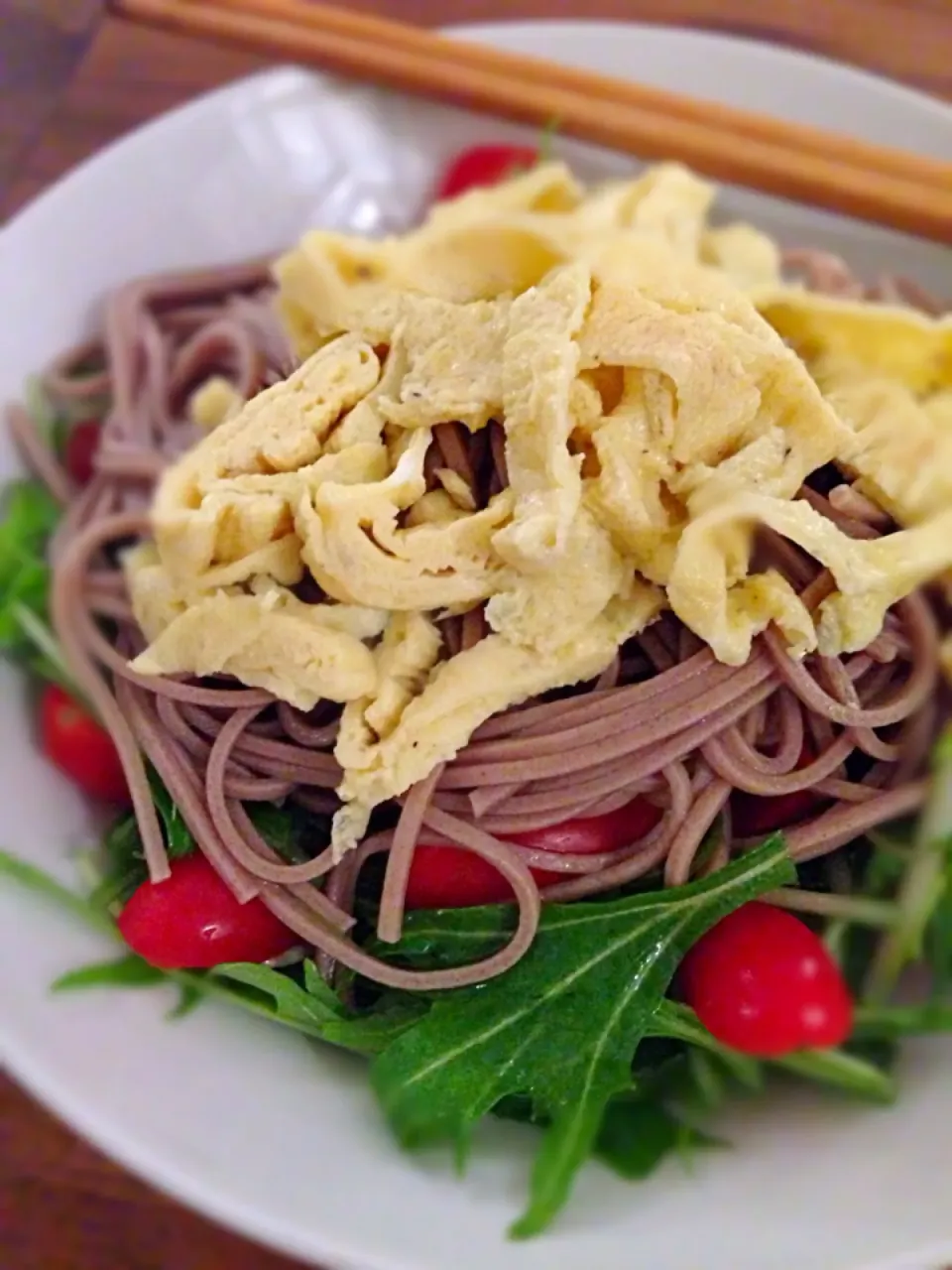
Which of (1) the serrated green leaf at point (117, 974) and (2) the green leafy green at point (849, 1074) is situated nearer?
(2) the green leafy green at point (849, 1074)

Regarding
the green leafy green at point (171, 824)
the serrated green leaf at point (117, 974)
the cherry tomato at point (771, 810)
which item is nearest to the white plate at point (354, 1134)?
the serrated green leaf at point (117, 974)

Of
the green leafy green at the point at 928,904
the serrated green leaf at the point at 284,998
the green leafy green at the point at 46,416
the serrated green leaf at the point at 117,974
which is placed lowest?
the green leafy green at the point at 928,904

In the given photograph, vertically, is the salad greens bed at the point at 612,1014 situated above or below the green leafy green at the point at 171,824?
below

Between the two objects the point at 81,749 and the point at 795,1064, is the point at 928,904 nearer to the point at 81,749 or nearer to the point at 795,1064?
the point at 795,1064

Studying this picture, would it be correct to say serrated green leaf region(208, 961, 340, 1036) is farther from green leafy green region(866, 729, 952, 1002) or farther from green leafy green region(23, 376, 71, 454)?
green leafy green region(23, 376, 71, 454)

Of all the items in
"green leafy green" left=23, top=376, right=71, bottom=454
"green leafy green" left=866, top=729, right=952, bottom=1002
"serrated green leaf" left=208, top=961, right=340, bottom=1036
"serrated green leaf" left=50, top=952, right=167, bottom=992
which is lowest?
"green leafy green" left=866, top=729, right=952, bottom=1002

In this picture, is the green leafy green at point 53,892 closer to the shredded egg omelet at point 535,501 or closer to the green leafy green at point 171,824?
the green leafy green at point 171,824

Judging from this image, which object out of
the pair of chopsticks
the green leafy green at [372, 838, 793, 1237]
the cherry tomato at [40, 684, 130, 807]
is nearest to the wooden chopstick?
the pair of chopsticks

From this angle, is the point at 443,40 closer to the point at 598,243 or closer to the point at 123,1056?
the point at 598,243
